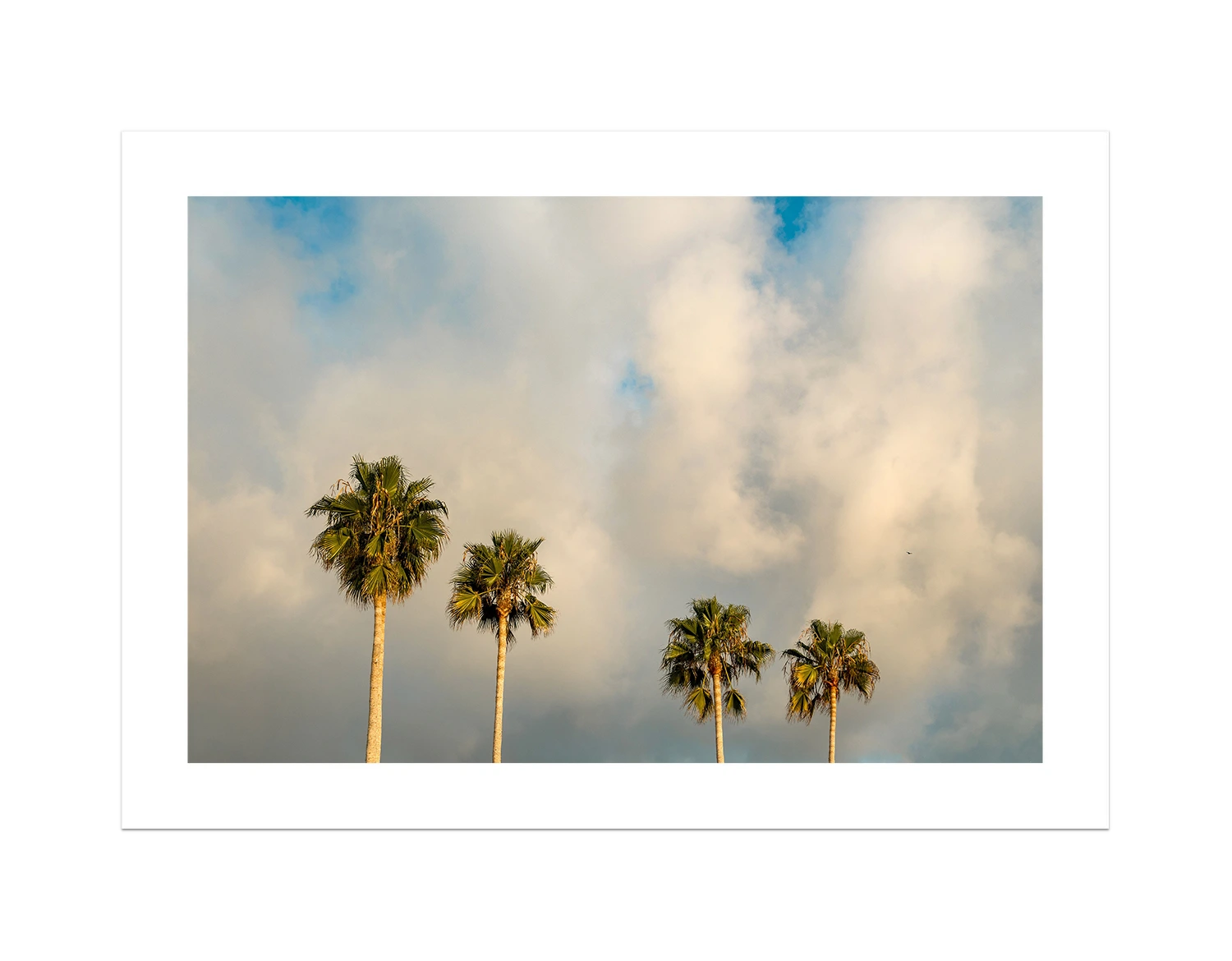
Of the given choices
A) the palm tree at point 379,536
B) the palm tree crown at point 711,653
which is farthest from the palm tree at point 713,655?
the palm tree at point 379,536

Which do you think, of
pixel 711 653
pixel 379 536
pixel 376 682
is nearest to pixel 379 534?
pixel 379 536

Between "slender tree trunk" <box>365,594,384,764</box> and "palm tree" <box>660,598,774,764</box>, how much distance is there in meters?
8.10

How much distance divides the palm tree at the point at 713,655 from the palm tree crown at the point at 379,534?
305 inches

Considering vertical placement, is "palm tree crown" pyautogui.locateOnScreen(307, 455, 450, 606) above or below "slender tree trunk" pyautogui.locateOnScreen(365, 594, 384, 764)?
above

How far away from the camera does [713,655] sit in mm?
20531

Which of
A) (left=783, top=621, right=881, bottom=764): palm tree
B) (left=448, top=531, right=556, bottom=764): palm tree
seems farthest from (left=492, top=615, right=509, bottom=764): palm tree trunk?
(left=783, top=621, right=881, bottom=764): palm tree

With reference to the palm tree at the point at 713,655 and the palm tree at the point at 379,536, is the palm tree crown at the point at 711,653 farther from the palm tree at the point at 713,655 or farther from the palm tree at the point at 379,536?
the palm tree at the point at 379,536

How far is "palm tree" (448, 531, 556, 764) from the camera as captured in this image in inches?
Answer: 690

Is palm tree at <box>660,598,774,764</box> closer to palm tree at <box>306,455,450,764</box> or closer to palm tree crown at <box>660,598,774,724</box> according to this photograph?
palm tree crown at <box>660,598,774,724</box>

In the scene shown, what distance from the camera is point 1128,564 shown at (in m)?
7.71

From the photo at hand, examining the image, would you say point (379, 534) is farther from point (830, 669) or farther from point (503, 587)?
Result: point (830, 669)

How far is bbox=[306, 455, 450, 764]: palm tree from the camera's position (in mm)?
15023

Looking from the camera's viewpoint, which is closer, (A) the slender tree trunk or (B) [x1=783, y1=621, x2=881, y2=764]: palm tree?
(A) the slender tree trunk

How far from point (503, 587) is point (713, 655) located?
617 cm
